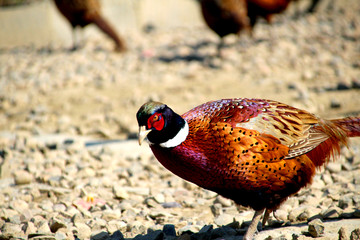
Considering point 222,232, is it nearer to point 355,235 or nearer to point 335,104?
point 355,235

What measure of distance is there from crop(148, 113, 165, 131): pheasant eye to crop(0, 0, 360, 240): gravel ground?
68 cm

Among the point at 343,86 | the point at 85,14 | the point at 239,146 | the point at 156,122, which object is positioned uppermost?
the point at 156,122

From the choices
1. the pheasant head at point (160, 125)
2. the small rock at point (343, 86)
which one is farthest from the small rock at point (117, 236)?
the small rock at point (343, 86)

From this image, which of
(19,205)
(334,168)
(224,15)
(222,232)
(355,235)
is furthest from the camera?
(224,15)

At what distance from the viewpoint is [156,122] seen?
6.98ft

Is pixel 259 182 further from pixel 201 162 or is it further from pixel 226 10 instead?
pixel 226 10

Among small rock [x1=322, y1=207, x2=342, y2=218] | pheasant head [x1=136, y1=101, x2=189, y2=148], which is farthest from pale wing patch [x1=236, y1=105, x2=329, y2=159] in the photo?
small rock [x1=322, y1=207, x2=342, y2=218]

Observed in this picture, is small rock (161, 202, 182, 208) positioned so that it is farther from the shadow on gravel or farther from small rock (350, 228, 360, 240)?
small rock (350, 228, 360, 240)

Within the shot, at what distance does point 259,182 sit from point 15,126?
3.74m

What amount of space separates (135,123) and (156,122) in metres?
2.70

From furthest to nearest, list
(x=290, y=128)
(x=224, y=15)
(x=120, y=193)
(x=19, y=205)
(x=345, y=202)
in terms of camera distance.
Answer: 1. (x=224, y=15)
2. (x=120, y=193)
3. (x=19, y=205)
4. (x=345, y=202)
5. (x=290, y=128)

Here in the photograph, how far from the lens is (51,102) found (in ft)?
19.7

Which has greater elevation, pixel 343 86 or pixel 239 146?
pixel 239 146

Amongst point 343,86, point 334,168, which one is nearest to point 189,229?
point 334,168
